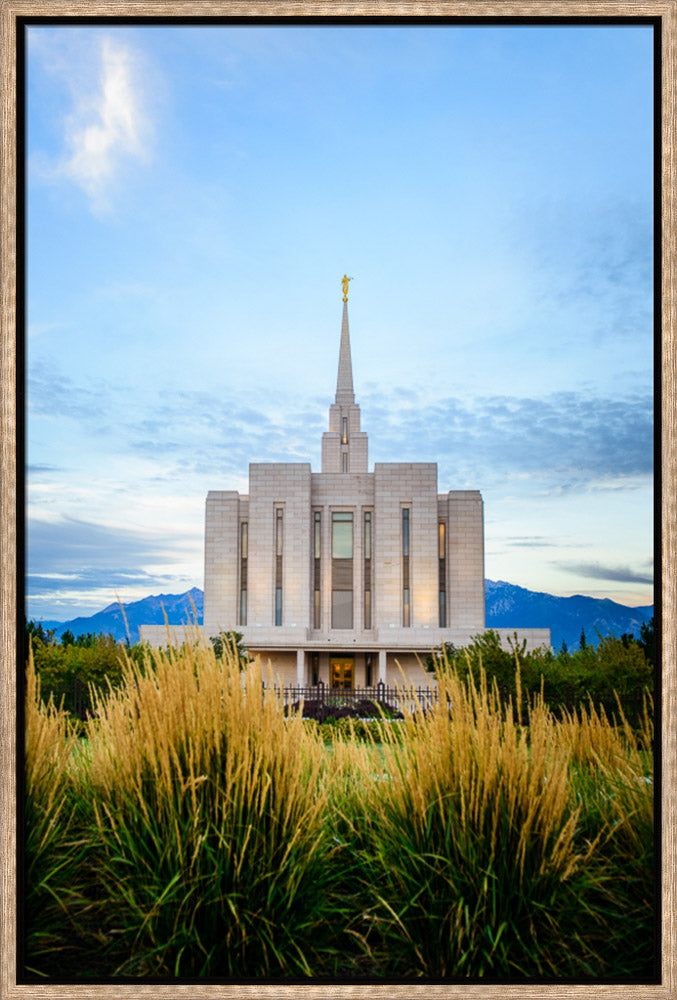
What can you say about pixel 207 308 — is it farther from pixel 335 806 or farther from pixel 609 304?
pixel 335 806

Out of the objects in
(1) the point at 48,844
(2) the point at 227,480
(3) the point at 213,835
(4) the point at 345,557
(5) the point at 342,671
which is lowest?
(5) the point at 342,671

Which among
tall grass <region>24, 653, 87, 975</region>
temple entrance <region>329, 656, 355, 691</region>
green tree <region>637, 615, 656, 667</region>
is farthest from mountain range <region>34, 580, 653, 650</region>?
temple entrance <region>329, 656, 355, 691</region>

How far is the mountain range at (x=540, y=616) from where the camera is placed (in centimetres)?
299

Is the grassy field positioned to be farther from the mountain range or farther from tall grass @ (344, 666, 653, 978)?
the mountain range

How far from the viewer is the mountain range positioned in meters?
2.99

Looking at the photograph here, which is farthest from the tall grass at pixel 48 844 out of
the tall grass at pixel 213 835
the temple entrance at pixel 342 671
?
the temple entrance at pixel 342 671

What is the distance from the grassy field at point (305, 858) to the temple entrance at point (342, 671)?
2099 cm

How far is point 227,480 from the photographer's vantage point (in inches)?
186

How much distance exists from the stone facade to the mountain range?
1952 centimetres

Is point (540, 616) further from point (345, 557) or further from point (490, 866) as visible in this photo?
point (345, 557)

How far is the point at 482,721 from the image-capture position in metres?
2.61

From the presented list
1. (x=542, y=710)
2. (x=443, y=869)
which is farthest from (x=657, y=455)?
(x=443, y=869)

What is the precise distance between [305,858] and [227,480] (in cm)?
261

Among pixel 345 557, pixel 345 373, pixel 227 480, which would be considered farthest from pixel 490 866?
pixel 345 373
